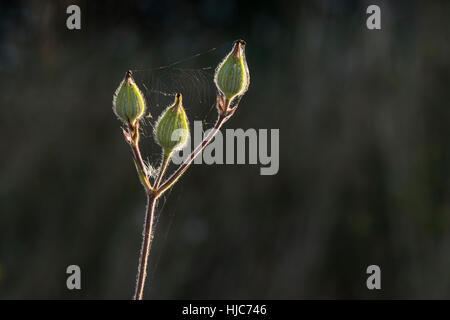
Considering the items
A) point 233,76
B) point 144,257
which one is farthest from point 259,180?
point 144,257

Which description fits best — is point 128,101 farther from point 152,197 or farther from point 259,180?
point 259,180

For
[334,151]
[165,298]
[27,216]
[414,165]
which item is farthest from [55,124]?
[414,165]

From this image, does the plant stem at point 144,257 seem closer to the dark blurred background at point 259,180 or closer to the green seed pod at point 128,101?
the green seed pod at point 128,101

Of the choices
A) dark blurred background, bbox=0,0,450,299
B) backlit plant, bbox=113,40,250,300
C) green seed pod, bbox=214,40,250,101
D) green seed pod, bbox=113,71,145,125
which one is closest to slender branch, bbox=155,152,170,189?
backlit plant, bbox=113,40,250,300

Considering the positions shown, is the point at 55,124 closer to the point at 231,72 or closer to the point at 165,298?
the point at 165,298

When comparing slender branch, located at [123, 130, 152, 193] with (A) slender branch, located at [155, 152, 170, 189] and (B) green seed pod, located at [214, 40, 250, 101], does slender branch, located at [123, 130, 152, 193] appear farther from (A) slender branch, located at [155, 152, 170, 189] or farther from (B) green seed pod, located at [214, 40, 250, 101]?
(B) green seed pod, located at [214, 40, 250, 101]

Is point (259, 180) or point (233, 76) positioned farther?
point (259, 180)

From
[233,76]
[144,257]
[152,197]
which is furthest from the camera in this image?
[233,76]
